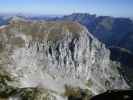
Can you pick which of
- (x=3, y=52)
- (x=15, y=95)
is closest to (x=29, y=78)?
(x=3, y=52)

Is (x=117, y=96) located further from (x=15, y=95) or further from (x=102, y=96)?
(x=15, y=95)

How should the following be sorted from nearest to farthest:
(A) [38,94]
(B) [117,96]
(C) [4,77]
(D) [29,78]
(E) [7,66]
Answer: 1. (B) [117,96]
2. (A) [38,94]
3. (C) [4,77]
4. (E) [7,66]
5. (D) [29,78]

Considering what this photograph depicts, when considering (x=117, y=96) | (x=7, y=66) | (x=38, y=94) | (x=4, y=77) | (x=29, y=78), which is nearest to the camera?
(x=117, y=96)

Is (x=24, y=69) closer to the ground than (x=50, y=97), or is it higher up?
closer to the ground

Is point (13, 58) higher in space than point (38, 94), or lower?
lower

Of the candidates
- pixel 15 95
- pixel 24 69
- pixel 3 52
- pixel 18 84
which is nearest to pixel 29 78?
pixel 24 69

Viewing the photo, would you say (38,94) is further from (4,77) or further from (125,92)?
(4,77)

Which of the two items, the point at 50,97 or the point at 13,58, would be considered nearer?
the point at 50,97

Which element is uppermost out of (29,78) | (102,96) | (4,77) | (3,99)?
(102,96)

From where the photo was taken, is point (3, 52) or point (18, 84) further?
point (3, 52)
